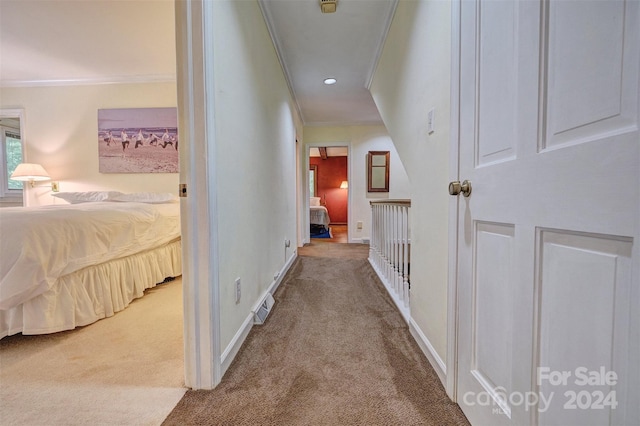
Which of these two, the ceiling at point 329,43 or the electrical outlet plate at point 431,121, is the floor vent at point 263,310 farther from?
the ceiling at point 329,43

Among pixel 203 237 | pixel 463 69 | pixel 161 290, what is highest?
pixel 463 69

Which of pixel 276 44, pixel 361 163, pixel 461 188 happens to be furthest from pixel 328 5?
pixel 361 163

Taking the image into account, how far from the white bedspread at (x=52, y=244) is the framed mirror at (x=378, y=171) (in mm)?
3892

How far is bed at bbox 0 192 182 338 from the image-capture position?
141 cm

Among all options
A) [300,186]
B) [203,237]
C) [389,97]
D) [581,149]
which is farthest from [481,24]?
[300,186]

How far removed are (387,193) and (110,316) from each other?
438cm

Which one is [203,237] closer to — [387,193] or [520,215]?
[520,215]

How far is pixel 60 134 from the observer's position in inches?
138

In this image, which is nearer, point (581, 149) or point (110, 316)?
point (581, 149)

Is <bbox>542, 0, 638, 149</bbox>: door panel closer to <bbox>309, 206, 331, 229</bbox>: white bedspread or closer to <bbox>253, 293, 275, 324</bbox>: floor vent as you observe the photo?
<bbox>253, 293, 275, 324</bbox>: floor vent

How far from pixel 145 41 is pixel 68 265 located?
244cm

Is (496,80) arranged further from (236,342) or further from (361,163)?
(361,163)

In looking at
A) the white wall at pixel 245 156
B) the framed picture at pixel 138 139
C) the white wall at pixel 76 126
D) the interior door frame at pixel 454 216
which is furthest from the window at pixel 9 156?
the interior door frame at pixel 454 216

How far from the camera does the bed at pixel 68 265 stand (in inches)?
55.4
